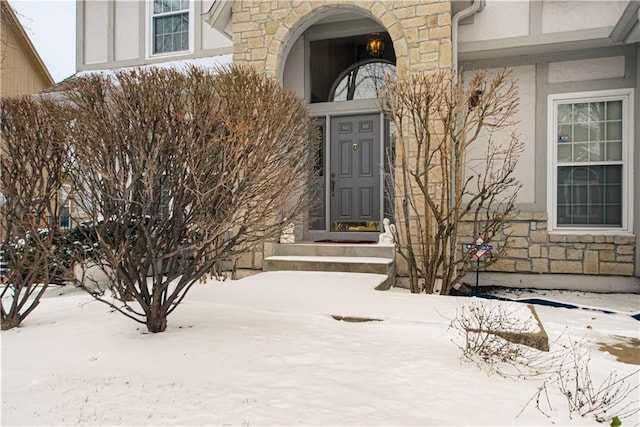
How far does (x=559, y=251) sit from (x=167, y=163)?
568 cm

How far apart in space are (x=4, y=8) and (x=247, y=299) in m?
6.25

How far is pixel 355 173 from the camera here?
279 inches

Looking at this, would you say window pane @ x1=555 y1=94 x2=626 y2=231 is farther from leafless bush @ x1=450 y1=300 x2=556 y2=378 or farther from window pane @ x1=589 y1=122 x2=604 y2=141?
leafless bush @ x1=450 y1=300 x2=556 y2=378

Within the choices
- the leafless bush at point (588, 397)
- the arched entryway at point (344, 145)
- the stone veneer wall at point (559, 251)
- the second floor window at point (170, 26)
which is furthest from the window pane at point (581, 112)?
the second floor window at point (170, 26)

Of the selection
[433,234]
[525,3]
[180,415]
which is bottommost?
[180,415]

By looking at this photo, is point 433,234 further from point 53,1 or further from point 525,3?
point 53,1

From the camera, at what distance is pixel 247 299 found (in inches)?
164

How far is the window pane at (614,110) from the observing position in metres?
6.06

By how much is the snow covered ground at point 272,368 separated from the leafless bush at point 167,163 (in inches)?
20.3

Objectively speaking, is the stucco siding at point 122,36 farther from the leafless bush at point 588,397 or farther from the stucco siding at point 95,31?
the leafless bush at point 588,397

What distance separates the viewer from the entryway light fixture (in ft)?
24.2

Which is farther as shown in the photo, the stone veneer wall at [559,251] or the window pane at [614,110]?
Result: the window pane at [614,110]

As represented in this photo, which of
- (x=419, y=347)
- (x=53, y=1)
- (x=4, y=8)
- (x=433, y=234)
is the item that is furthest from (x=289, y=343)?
(x=53, y=1)

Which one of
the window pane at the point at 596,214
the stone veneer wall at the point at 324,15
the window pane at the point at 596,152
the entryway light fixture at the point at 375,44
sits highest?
the entryway light fixture at the point at 375,44
